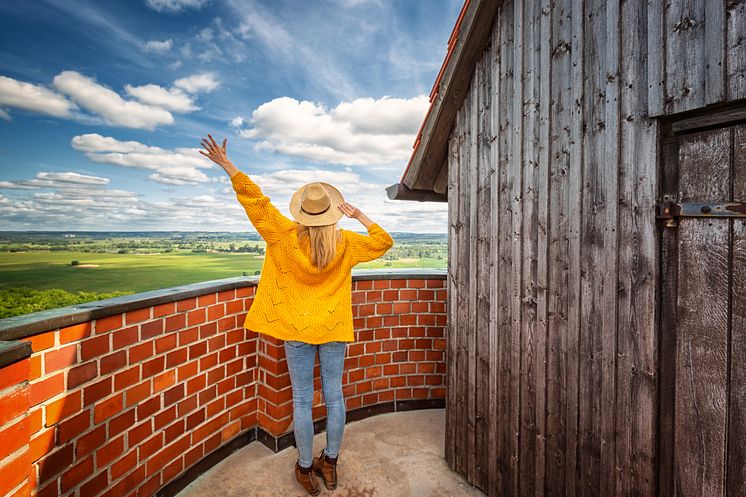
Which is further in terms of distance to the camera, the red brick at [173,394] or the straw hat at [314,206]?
the red brick at [173,394]

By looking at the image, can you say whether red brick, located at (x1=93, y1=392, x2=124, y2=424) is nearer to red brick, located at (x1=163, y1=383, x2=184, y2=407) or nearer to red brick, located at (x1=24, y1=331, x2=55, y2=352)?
red brick, located at (x1=163, y1=383, x2=184, y2=407)

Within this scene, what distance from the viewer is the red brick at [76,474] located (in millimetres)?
1749

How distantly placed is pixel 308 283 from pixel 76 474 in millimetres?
1572

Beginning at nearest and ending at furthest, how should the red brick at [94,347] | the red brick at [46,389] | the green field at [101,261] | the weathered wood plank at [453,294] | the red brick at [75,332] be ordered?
1. the red brick at [46,389]
2. the red brick at [75,332]
3. the red brick at [94,347]
4. the weathered wood plank at [453,294]
5. the green field at [101,261]

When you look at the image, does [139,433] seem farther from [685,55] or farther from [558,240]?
[685,55]

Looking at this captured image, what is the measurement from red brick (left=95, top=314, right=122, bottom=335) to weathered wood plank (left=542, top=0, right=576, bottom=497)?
2.53 meters

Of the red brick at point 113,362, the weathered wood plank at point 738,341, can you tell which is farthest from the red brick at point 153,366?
the weathered wood plank at point 738,341

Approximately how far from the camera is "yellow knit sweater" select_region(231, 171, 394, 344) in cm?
216

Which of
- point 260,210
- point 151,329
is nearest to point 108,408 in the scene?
point 151,329

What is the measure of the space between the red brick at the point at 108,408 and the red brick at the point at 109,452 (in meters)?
0.17

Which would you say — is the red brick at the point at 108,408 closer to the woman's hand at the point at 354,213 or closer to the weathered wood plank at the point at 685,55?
the woman's hand at the point at 354,213

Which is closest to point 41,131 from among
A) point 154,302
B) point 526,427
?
point 154,302

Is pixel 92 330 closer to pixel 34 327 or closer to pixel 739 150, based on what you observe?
pixel 34 327

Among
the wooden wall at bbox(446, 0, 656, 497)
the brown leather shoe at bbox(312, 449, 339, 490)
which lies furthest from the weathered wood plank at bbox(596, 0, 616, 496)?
the brown leather shoe at bbox(312, 449, 339, 490)
